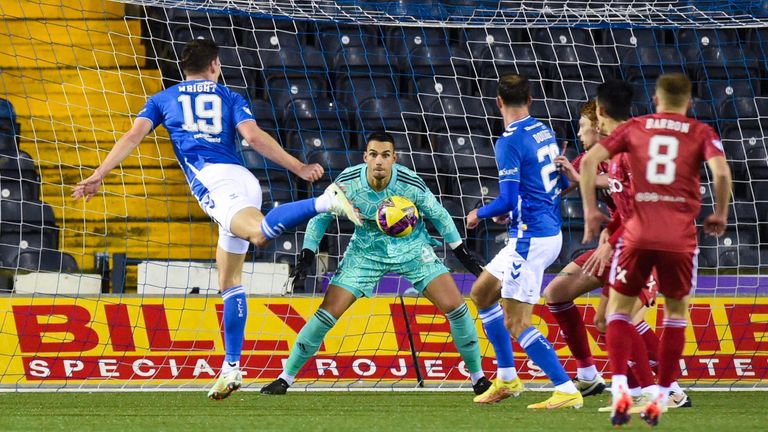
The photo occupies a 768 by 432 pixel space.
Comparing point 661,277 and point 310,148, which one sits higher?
point 310,148

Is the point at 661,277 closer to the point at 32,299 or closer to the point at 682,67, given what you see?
the point at 32,299

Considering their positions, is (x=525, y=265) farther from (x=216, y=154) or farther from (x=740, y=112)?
(x=740, y=112)

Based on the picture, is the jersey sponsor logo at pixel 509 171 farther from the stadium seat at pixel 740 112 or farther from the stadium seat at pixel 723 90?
the stadium seat at pixel 723 90

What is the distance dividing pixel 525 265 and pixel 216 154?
6.78 feet

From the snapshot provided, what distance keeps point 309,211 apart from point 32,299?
3.59 m

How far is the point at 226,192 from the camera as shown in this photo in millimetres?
7312

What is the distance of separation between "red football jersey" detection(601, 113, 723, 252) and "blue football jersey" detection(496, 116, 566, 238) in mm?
1516

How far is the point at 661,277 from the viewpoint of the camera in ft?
19.9

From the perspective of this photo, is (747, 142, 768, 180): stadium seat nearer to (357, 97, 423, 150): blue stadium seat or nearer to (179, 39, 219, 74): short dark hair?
(357, 97, 423, 150): blue stadium seat

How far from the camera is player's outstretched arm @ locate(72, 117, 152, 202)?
23.7ft

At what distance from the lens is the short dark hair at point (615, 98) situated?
22.9 ft

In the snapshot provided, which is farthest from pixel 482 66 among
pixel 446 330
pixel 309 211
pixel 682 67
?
pixel 309 211

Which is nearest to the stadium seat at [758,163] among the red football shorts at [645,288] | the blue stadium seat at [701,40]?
the blue stadium seat at [701,40]

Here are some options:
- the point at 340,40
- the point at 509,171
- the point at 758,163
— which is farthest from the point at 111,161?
the point at 758,163
